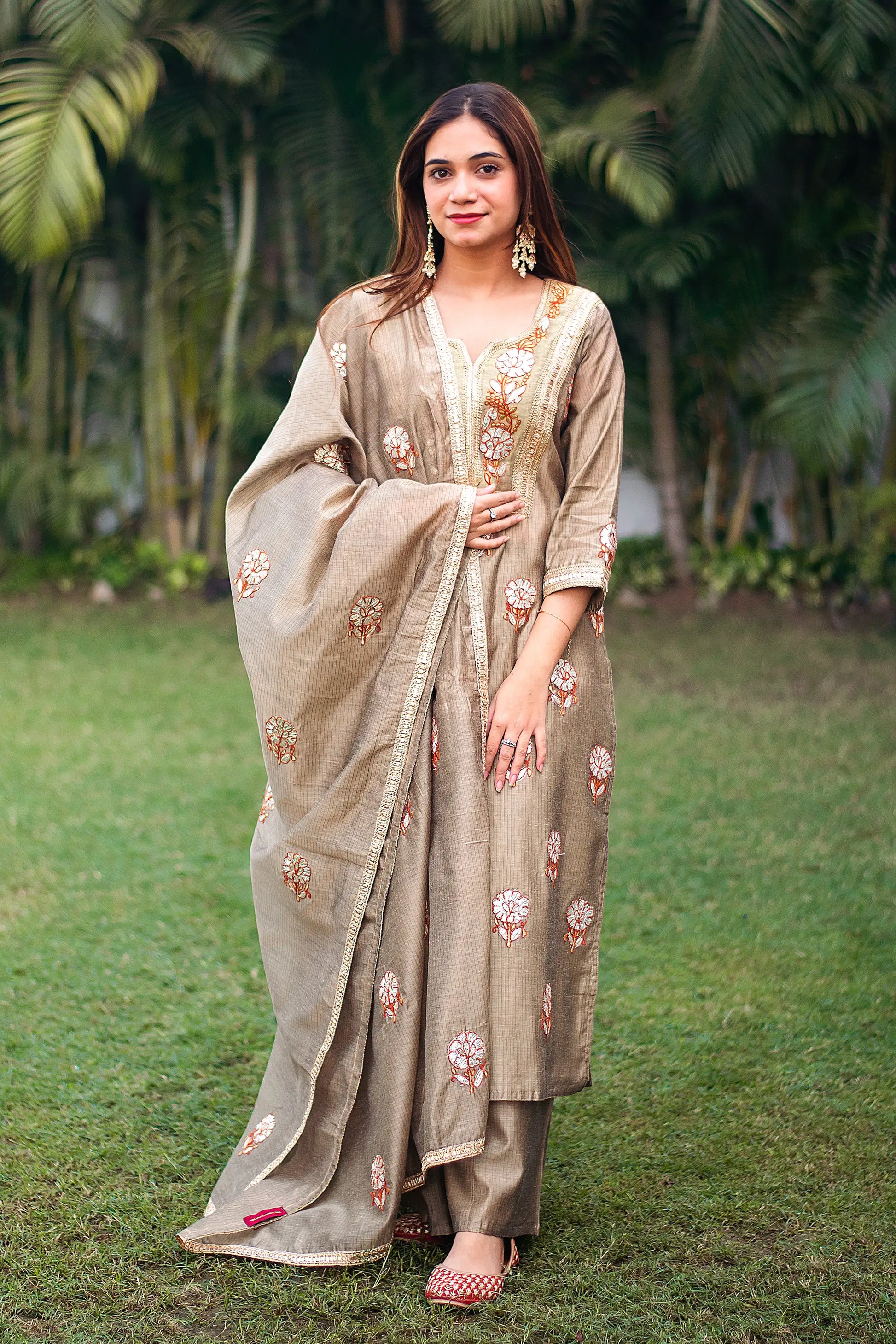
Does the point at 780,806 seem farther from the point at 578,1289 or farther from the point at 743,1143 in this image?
the point at 578,1289

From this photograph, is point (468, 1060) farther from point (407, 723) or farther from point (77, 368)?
point (77, 368)

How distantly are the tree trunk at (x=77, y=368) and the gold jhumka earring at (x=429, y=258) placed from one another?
20.6ft

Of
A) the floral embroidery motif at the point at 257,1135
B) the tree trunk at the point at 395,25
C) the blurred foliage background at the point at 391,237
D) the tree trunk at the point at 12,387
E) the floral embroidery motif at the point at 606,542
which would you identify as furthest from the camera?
the tree trunk at the point at 12,387

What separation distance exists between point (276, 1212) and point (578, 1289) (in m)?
0.48

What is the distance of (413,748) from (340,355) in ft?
2.07

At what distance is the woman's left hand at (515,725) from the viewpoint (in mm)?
2074

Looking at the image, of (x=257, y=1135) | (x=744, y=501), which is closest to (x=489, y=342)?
(x=257, y=1135)

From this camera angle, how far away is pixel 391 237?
728 centimetres

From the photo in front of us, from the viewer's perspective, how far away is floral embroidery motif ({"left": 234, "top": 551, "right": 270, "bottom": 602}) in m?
2.13

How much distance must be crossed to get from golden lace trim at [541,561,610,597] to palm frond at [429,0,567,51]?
16.4 ft

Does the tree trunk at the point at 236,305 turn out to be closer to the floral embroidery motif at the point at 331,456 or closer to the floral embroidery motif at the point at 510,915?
the floral embroidery motif at the point at 331,456

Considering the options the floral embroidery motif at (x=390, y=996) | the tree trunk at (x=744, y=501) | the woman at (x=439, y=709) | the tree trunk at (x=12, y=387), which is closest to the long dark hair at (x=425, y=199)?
the woman at (x=439, y=709)

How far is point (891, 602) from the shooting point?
7.24 m

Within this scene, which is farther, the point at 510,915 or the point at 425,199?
the point at 425,199
